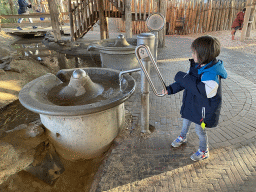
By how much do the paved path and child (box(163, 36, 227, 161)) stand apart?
0.77ft

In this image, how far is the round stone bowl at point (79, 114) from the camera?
222 cm

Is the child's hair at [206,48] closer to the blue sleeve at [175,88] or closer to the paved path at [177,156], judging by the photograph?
the blue sleeve at [175,88]

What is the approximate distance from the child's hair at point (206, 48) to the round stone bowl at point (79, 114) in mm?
1042

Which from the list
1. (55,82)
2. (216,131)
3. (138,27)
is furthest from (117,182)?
(138,27)

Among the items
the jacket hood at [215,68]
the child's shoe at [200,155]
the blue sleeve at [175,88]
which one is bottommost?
the child's shoe at [200,155]

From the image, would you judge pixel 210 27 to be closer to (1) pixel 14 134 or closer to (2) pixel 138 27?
(2) pixel 138 27

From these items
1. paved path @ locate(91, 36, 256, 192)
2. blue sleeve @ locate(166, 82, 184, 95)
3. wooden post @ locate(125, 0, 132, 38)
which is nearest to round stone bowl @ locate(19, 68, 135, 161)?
paved path @ locate(91, 36, 256, 192)

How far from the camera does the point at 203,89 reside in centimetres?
184

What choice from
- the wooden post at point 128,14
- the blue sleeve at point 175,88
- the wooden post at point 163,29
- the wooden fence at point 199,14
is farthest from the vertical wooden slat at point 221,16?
the blue sleeve at point 175,88

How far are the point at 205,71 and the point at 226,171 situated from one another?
3.97ft

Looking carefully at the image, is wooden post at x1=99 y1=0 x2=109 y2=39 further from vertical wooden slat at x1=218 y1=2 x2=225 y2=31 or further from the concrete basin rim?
vertical wooden slat at x1=218 y1=2 x2=225 y2=31

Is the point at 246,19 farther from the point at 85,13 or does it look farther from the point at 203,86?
the point at 203,86

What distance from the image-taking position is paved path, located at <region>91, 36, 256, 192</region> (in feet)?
6.71

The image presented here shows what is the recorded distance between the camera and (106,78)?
137 inches
